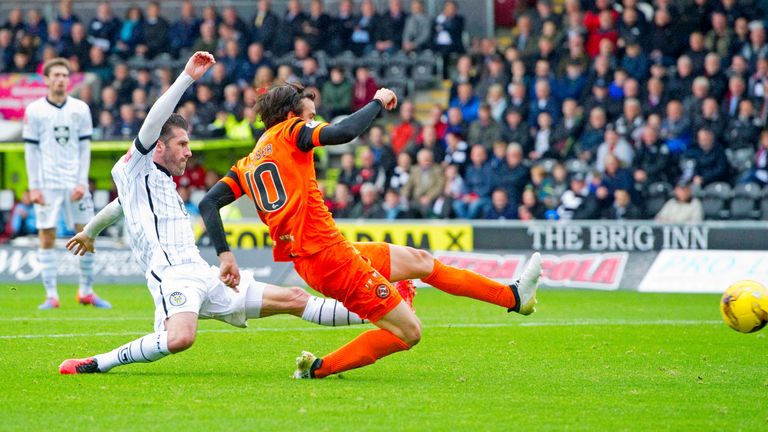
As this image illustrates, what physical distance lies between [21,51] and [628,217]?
14.1m

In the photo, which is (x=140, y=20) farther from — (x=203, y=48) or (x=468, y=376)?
(x=468, y=376)

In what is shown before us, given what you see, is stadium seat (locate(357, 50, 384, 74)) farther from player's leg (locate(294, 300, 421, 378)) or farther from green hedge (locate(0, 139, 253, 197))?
player's leg (locate(294, 300, 421, 378))

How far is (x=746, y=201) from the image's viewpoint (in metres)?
18.9

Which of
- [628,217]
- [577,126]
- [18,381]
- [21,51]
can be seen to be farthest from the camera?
[21,51]

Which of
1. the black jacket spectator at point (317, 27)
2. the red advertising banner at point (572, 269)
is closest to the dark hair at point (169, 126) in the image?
the red advertising banner at point (572, 269)

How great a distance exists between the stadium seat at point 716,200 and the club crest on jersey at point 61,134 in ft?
33.0

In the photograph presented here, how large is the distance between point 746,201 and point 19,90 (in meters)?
15.0

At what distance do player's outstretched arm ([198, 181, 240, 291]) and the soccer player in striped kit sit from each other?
21.0ft

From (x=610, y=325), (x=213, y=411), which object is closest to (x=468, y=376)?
(x=213, y=411)

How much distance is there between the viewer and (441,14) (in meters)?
24.5

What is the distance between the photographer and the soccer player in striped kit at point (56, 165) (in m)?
14.0

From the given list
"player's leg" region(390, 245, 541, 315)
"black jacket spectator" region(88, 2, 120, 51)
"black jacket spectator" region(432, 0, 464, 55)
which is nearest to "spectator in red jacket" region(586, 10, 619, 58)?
"black jacket spectator" region(432, 0, 464, 55)

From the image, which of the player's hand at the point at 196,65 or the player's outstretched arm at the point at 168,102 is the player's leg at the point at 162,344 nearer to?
the player's outstretched arm at the point at 168,102

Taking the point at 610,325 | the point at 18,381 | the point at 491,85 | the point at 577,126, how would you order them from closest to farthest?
the point at 18,381
the point at 610,325
the point at 577,126
the point at 491,85
